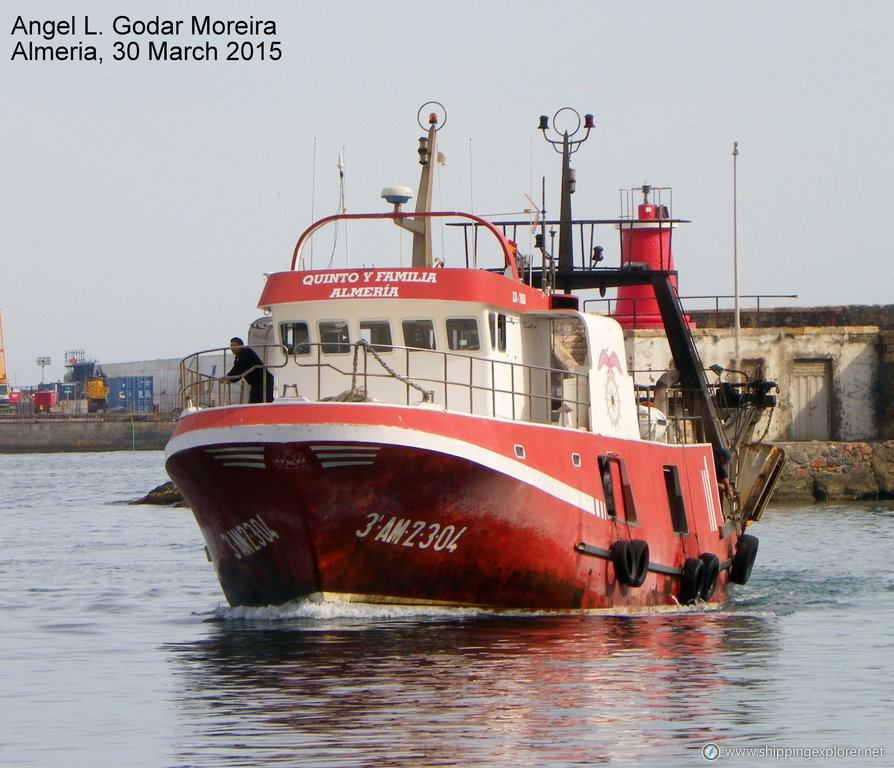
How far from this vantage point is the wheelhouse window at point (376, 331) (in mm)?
17422

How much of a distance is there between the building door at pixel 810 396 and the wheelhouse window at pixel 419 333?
2912cm

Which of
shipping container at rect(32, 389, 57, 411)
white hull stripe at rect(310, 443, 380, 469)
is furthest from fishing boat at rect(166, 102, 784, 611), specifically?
shipping container at rect(32, 389, 57, 411)

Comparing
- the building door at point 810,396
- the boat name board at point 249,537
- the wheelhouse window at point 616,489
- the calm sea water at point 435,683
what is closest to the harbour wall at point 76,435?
the building door at point 810,396

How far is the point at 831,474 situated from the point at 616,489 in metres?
26.7

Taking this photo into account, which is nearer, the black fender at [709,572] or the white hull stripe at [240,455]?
the white hull stripe at [240,455]

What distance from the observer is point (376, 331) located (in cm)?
1745

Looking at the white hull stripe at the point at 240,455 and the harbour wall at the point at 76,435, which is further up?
the white hull stripe at the point at 240,455

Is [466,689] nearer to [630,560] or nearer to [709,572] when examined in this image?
[630,560]

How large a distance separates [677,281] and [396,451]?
419 inches

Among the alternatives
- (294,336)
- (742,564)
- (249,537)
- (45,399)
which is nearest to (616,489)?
(294,336)

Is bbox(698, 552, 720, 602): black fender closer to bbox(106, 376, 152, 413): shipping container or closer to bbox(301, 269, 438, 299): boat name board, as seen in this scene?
bbox(301, 269, 438, 299): boat name board

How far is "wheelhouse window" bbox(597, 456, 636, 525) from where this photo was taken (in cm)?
1778

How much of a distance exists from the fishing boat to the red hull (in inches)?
0.9

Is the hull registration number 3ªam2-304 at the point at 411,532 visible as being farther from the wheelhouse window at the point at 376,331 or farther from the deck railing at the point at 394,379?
the wheelhouse window at the point at 376,331
